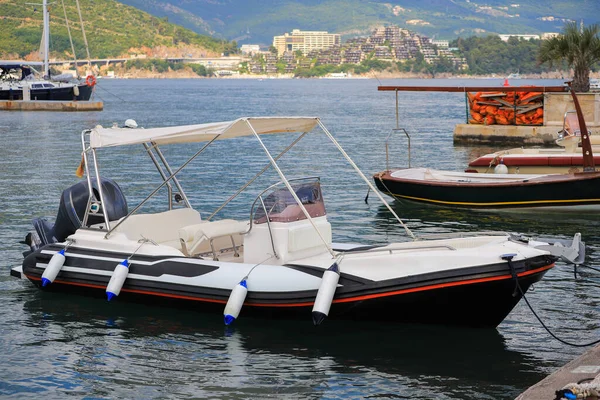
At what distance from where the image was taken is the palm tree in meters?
39.2

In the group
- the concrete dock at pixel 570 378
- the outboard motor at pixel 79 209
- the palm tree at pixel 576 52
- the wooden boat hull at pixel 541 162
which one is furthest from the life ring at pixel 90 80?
the concrete dock at pixel 570 378

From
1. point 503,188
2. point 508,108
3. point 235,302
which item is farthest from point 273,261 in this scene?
point 508,108

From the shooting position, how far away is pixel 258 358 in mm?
11281

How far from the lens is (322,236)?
12375mm

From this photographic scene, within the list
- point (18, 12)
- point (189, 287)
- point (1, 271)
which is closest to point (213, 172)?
point (1, 271)

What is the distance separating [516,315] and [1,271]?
27.2 feet

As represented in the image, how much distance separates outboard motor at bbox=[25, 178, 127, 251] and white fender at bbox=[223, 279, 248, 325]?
3.23 meters

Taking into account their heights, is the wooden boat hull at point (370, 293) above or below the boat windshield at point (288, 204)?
below

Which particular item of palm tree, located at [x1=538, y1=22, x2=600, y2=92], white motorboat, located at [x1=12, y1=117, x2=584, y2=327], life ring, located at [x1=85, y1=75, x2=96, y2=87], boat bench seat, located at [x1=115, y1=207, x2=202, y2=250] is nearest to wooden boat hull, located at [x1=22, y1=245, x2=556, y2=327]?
white motorboat, located at [x1=12, y1=117, x2=584, y2=327]

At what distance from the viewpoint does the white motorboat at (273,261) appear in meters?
11.2

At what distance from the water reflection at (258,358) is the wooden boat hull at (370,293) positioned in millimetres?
262

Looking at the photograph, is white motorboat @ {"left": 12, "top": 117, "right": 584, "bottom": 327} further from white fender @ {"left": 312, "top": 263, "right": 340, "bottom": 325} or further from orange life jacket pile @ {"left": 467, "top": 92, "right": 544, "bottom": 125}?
orange life jacket pile @ {"left": 467, "top": 92, "right": 544, "bottom": 125}

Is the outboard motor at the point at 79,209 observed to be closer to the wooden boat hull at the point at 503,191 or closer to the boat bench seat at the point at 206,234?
the boat bench seat at the point at 206,234

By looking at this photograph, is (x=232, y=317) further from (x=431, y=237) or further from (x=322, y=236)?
(x=431, y=237)
